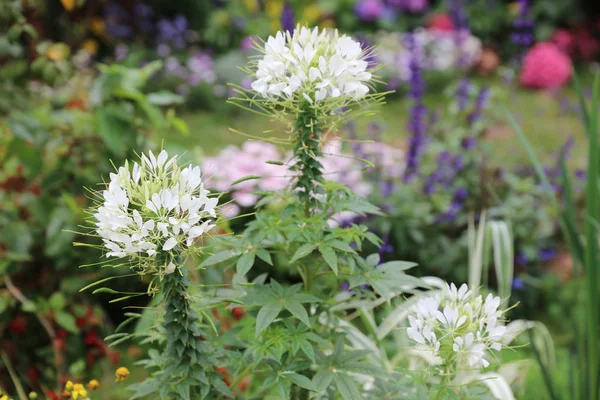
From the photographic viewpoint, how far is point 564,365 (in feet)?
9.02

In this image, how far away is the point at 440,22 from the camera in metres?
6.88

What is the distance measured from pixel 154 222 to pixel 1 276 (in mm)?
1568

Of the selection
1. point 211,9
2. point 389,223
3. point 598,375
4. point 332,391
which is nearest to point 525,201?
point 389,223

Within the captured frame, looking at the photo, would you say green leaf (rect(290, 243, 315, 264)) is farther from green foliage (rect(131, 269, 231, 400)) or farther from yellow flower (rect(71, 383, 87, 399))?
yellow flower (rect(71, 383, 87, 399))

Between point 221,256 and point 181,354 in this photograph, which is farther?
point 221,256

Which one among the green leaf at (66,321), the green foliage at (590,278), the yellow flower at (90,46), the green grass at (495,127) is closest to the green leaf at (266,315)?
the green foliage at (590,278)

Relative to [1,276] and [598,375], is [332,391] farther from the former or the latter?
[1,276]

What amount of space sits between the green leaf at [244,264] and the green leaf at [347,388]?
32 cm

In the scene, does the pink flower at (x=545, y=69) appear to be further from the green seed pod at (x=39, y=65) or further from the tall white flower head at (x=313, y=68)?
the tall white flower head at (x=313, y=68)

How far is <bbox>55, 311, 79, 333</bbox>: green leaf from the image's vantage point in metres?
2.29

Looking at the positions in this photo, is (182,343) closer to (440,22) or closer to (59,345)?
(59,345)

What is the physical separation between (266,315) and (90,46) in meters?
5.27

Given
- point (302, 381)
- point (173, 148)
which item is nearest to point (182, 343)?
point (302, 381)

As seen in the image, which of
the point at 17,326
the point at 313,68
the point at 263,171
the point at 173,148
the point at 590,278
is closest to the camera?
the point at 313,68
